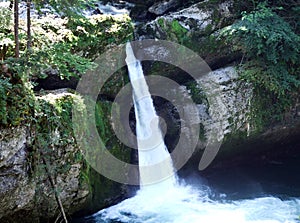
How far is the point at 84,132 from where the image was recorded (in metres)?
6.28

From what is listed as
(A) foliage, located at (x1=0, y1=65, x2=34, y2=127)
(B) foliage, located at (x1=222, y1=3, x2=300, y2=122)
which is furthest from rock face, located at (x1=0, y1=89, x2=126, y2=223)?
(B) foliage, located at (x1=222, y1=3, x2=300, y2=122)

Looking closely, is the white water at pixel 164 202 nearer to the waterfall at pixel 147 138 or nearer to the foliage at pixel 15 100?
the waterfall at pixel 147 138

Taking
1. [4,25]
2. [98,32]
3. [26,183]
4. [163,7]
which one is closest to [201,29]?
[163,7]

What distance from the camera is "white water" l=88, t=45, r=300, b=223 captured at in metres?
6.84

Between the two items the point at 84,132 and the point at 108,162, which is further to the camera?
the point at 108,162

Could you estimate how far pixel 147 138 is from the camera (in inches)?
322

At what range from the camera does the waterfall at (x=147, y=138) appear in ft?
26.3

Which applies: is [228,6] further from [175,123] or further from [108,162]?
[108,162]

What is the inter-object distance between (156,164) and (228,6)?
4.82m

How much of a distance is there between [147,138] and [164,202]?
1600mm

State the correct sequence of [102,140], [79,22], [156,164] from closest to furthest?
[102,140]
[79,22]
[156,164]

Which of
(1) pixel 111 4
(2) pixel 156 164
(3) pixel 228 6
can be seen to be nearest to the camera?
Result: (2) pixel 156 164

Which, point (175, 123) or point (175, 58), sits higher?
point (175, 58)

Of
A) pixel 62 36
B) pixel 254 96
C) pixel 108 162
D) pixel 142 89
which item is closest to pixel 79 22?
pixel 62 36
